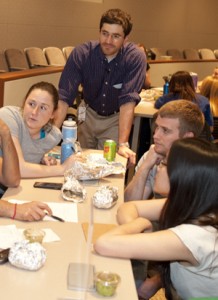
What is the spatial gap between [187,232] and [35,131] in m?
1.45

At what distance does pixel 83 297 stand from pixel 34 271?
8.6 inches

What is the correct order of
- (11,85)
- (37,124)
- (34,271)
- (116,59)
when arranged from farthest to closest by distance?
(11,85)
(116,59)
(37,124)
(34,271)

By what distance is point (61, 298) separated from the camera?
1.63 m

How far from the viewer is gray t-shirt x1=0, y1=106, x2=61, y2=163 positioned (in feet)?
9.80

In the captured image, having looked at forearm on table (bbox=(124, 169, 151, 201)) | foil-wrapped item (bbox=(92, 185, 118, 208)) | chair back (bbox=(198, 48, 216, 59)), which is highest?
foil-wrapped item (bbox=(92, 185, 118, 208))

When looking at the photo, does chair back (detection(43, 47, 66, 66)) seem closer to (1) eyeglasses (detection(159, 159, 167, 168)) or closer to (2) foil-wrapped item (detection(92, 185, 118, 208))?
(1) eyeglasses (detection(159, 159, 167, 168))

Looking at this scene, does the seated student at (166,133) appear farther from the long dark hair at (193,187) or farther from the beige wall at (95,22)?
the beige wall at (95,22)

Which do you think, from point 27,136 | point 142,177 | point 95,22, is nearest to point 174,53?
point 95,22

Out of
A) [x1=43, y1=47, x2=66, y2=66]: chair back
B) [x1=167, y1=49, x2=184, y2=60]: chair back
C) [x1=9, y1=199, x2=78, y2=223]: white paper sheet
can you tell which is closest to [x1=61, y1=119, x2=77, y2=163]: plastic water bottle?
[x1=9, y1=199, x2=78, y2=223]: white paper sheet

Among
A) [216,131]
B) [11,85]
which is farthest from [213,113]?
[11,85]

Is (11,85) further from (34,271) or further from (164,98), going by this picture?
(34,271)

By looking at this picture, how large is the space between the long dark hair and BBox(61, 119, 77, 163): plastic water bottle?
3.94ft

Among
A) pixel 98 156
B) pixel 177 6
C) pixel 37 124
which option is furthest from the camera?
pixel 177 6

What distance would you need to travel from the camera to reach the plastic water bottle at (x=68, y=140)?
314 centimetres
